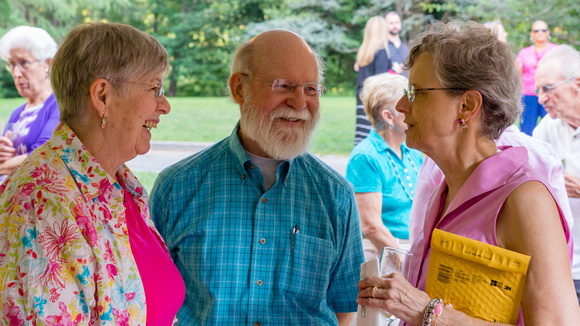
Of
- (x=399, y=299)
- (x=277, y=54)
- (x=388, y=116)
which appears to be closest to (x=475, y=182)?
(x=399, y=299)

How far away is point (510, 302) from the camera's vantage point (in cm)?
148

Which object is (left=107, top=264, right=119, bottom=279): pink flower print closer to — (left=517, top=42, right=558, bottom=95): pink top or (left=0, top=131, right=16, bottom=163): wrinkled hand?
(left=0, top=131, right=16, bottom=163): wrinkled hand

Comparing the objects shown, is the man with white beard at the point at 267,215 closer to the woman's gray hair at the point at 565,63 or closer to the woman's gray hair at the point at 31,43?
the woman's gray hair at the point at 565,63

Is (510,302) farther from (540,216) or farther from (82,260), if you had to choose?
(82,260)

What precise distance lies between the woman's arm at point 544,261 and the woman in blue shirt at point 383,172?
69.9 inches

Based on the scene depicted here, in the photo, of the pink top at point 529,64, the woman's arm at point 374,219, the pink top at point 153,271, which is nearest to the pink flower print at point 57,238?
the pink top at point 153,271

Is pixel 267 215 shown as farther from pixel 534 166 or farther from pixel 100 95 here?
pixel 534 166

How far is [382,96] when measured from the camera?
3430 mm

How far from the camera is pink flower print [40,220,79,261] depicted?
1261 millimetres

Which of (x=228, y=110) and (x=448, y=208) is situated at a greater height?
(x=448, y=208)

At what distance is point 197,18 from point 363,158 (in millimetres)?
9490

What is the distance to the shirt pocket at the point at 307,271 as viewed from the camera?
201 cm

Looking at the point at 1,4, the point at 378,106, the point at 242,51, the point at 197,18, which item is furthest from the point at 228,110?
the point at 242,51

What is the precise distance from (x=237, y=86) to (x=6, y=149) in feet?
6.96
